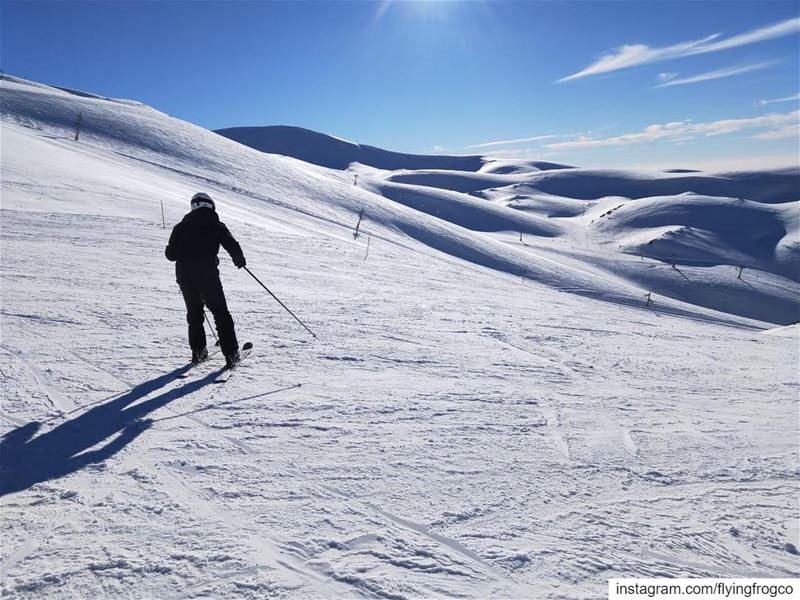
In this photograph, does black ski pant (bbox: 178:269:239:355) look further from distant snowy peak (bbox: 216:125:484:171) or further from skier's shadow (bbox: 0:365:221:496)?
distant snowy peak (bbox: 216:125:484:171)

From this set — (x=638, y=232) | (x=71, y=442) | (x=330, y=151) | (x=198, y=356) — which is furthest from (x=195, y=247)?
(x=330, y=151)

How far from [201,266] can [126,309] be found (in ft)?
7.73

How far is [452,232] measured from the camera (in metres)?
28.0

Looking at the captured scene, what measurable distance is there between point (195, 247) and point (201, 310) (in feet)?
2.41

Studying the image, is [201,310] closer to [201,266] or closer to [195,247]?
[201,266]

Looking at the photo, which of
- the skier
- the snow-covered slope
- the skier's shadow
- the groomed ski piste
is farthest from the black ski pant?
the snow-covered slope

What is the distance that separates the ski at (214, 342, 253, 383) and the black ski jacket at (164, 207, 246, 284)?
1047 mm

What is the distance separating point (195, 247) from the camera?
555cm

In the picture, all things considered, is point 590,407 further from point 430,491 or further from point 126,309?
point 126,309

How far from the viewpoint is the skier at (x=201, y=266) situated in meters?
5.55

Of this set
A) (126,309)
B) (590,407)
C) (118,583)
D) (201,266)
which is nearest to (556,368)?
(590,407)

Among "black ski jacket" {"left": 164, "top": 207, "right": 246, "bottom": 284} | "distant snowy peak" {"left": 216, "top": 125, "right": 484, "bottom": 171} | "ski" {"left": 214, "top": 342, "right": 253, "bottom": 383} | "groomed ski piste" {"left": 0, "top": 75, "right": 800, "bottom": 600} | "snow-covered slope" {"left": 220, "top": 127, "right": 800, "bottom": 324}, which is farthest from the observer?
"distant snowy peak" {"left": 216, "top": 125, "right": 484, "bottom": 171}

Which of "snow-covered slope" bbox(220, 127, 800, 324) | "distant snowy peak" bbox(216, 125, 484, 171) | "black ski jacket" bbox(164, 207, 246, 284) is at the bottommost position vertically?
"black ski jacket" bbox(164, 207, 246, 284)

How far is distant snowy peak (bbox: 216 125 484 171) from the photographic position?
152625 millimetres
